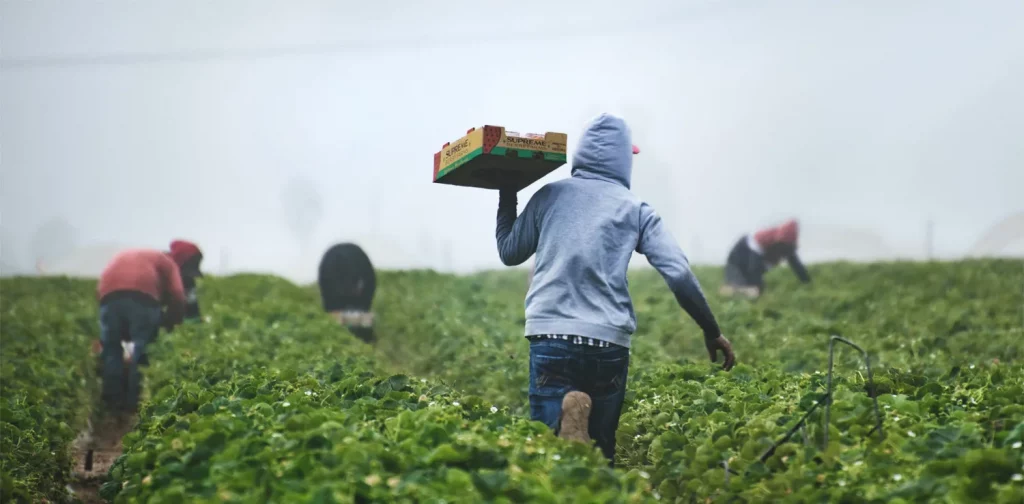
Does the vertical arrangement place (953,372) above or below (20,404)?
above

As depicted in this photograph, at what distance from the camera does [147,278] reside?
980cm

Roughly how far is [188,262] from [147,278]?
6.95 ft

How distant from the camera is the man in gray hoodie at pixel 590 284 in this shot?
4250 mm

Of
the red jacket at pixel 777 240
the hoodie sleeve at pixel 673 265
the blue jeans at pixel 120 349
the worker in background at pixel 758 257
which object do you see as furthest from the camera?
the red jacket at pixel 777 240

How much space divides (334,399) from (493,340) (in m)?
5.66

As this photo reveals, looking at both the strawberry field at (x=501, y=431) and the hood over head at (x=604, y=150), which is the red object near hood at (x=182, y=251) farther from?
the hood over head at (x=604, y=150)

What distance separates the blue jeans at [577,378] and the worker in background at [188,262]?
816cm

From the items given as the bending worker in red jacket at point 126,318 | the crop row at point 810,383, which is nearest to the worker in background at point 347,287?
the crop row at point 810,383

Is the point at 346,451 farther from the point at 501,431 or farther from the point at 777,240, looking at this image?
the point at 777,240

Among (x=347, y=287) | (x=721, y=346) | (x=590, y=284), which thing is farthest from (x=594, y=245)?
(x=347, y=287)

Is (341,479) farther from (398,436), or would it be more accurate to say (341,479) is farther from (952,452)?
(952,452)

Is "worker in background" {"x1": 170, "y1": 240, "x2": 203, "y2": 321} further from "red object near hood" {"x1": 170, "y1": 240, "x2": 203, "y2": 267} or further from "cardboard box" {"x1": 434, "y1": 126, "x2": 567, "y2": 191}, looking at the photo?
"cardboard box" {"x1": 434, "y1": 126, "x2": 567, "y2": 191}

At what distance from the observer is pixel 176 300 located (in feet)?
33.7

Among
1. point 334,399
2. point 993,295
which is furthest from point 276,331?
point 993,295
